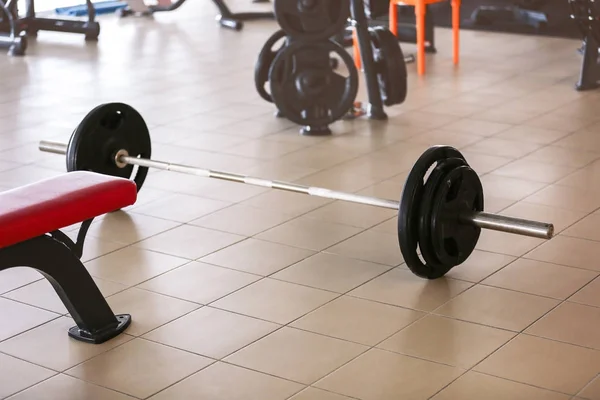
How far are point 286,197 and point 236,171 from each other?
0.49 metres

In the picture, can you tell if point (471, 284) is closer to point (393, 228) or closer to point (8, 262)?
point (393, 228)

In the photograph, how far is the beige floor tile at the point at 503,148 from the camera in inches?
185

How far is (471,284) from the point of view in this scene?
3188 mm

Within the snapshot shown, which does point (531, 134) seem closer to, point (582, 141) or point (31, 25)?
point (582, 141)

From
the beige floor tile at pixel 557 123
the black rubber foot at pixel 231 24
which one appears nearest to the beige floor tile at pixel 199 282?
the beige floor tile at pixel 557 123

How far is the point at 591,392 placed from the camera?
2480 millimetres

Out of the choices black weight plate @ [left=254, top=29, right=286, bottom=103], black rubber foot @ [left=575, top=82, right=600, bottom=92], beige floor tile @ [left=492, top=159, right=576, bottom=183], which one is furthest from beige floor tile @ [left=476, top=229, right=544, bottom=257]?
black rubber foot @ [left=575, top=82, right=600, bottom=92]

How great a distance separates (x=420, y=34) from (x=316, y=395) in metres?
4.31

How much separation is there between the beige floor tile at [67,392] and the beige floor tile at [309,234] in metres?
1.18

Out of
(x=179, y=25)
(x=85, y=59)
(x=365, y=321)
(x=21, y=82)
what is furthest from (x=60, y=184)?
(x=179, y=25)

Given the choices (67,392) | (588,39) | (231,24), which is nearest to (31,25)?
(231,24)

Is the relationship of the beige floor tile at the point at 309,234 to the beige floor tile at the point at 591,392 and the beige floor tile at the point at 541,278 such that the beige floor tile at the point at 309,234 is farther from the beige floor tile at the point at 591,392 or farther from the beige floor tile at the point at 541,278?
the beige floor tile at the point at 591,392

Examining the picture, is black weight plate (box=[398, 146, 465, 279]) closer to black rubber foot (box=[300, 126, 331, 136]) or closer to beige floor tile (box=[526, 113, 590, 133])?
black rubber foot (box=[300, 126, 331, 136])

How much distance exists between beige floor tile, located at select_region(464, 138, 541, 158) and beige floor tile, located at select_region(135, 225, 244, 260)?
160cm
